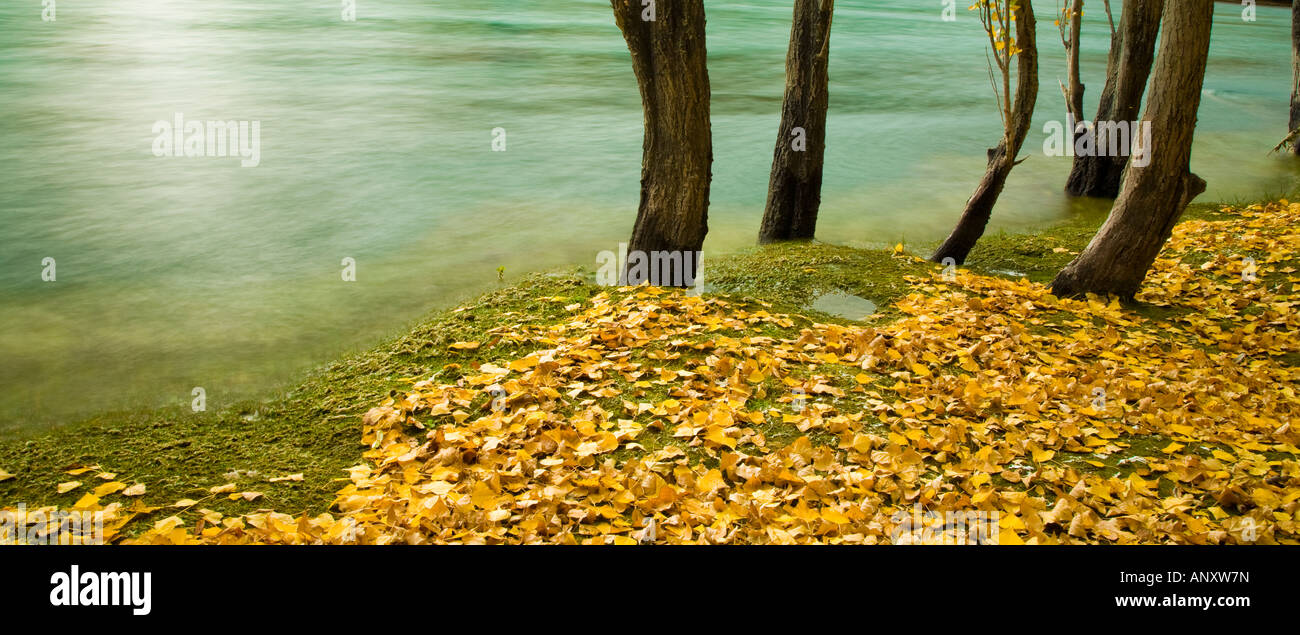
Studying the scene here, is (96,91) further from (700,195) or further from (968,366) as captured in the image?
(968,366)

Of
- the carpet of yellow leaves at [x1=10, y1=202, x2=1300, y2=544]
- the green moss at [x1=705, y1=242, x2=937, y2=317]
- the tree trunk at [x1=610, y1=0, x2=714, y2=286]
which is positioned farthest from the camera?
the green moss at [x1=705, y1=242, x2=937, y2=317]

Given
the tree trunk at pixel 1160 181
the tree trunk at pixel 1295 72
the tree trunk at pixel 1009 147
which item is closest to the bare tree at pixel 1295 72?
the tree trunk at pixel 1295 72

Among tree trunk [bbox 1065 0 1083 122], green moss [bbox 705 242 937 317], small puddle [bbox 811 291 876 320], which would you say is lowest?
small puddle [bbox 811 291 876 320]

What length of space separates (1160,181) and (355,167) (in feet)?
33.7

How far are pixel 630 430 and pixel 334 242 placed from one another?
650cm

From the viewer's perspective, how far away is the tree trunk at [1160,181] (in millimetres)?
5594

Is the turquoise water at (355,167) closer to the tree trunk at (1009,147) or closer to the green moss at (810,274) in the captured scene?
the green moss at (810,274)

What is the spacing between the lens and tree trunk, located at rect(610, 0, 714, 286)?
5711 mm

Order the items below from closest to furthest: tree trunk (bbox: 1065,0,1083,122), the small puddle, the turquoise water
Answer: the small puddle → the turquoise water → tree trunk (bbox: 1065,0,1083,122)

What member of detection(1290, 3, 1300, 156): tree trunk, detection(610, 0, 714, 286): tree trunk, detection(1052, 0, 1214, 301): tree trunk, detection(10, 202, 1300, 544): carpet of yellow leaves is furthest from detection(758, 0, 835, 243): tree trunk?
detection(1290, 3, 1300, 156): tree trunk

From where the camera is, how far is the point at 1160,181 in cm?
591

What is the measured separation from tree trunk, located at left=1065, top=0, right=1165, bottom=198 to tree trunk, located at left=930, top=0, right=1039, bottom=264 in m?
2.31

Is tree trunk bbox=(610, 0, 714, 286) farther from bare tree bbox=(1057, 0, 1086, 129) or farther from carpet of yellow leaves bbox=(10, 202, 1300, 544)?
bare tree bbox=(1057, 0, 1086, 129)

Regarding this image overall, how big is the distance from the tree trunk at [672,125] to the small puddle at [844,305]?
0.98 meters
